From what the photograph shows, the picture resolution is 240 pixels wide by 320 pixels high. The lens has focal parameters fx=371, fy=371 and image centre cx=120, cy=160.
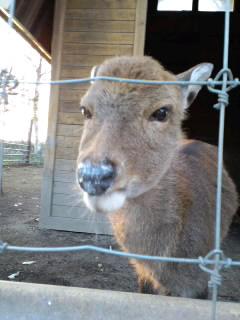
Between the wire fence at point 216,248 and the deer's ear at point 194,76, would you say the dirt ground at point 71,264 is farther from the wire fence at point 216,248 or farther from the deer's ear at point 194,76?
the wire fence at point 216,248

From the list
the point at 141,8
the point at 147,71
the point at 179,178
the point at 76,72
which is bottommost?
the point at 179,178

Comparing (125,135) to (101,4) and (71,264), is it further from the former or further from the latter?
(101,4)

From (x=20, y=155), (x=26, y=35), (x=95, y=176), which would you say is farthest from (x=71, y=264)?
(x=20, y=155)

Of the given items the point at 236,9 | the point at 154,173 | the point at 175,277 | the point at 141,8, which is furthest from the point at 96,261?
the point at 236,9

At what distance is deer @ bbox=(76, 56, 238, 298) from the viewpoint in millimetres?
1901

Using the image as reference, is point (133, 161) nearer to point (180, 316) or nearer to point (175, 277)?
point (180, 316)

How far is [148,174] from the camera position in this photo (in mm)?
2281

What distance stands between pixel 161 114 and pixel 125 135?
16.1 inches

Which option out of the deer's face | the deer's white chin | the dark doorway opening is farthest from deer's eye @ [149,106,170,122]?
the dark doorway opening

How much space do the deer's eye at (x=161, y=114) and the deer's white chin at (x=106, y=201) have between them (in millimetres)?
637

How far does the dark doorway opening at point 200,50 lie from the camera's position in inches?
430

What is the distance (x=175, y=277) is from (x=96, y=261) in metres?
2.25

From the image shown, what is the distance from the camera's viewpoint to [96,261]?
4.76 m

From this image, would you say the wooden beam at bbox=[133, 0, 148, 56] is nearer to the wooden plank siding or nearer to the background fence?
the wooden plank siding
